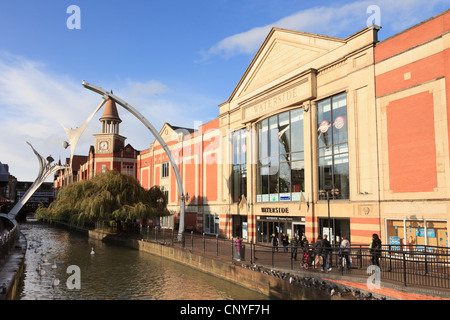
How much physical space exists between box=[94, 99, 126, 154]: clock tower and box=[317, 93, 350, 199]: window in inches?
2055

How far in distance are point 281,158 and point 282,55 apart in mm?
7975

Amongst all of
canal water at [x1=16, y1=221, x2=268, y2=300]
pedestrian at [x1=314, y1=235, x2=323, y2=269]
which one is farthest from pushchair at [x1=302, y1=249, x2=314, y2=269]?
canal water at [x1=16, y1=221, x2=268, y2=300]

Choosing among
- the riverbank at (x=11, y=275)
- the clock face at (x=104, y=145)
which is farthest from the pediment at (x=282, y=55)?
the clock face at (x=104, y=145)

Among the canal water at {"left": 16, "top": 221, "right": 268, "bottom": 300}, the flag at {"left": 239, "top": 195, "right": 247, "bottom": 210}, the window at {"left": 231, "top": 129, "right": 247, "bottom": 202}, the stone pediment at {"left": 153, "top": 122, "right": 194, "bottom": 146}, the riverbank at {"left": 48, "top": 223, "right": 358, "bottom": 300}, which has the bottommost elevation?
the canal water at {"left": 16, "top": 221, "right": 268, "bottom": 300}

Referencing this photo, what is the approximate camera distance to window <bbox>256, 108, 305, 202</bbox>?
25531mm

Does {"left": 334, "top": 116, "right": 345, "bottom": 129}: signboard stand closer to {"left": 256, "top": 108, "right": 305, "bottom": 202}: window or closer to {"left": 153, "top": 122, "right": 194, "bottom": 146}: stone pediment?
{"left": 256, "top": 108, "right": 305, "bottom": 202}: window

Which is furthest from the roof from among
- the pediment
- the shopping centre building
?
the pediment

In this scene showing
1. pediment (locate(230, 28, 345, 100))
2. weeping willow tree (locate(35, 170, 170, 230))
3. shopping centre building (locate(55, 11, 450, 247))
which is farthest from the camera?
weeping willow tree (locate(35, 170, 170, 230))

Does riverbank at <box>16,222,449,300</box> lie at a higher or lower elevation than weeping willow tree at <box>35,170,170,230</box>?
lower

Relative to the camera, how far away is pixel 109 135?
2709 inches

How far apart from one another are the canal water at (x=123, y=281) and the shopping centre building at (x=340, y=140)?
7198mm

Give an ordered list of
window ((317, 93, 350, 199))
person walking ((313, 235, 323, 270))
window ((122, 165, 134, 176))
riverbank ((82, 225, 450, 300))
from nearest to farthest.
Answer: riverbank ((82, 225, 450, 300)), person walking ((313, 235, 323, 270)), window ((317, 93, 350, 199)), window ((122, 165, 134, 176))

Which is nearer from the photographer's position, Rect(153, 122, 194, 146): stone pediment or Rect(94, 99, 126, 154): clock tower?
Rect(153, 122, 194, 146): stone pediment

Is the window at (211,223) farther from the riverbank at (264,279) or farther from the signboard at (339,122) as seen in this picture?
the signboard at (339,122)
